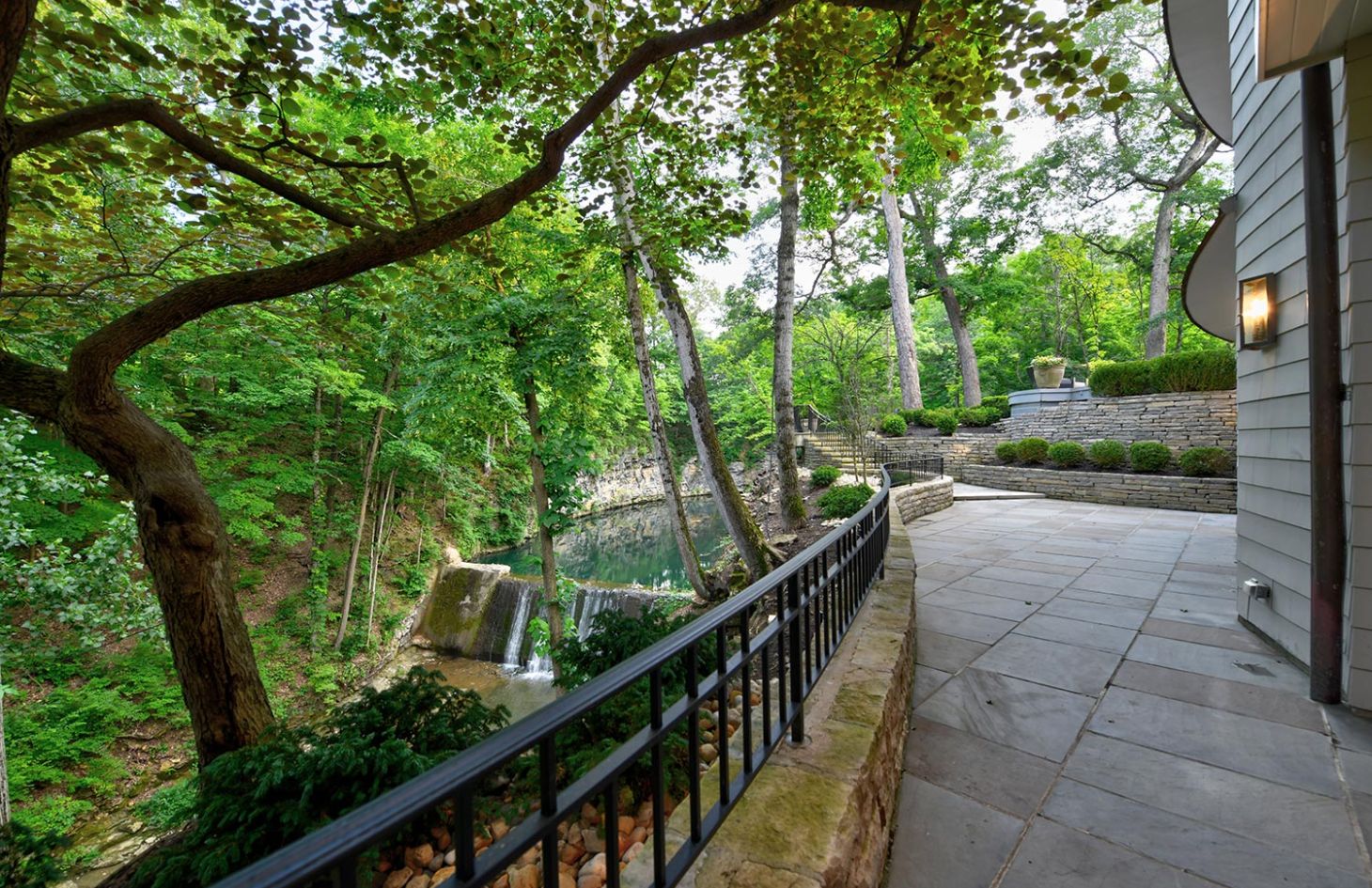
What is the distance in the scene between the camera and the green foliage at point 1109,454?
366 inches

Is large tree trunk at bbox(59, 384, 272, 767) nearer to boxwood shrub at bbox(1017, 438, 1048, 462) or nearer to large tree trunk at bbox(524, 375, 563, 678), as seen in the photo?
large tree trunk at bbox(524, 375, 563, 678)

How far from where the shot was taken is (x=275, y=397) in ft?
21.0

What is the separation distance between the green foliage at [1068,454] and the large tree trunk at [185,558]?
12016 mm

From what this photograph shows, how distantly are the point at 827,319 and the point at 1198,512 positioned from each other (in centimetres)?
911

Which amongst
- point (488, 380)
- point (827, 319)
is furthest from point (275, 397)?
point (827, 319)

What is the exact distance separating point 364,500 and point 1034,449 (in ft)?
42.2

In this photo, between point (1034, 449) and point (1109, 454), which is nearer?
point (1109, 454)

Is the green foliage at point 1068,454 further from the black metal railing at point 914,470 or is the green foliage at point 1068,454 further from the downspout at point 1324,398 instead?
the downspout at point 1324,398

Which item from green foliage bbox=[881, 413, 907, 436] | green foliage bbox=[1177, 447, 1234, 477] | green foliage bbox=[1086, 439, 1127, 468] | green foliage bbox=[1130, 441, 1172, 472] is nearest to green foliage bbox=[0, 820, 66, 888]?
green foliage bbox=[1177, 447, 1234, 477]

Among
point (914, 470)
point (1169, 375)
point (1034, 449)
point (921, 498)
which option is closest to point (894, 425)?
point (914, 470)

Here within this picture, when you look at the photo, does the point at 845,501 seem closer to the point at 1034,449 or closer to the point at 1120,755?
the point at 1120,755

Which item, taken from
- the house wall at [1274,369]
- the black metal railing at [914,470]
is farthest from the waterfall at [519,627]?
the house wall at [1274,369]

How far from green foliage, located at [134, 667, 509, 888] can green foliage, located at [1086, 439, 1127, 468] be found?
11.3 metres

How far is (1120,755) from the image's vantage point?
2061 millimetres
